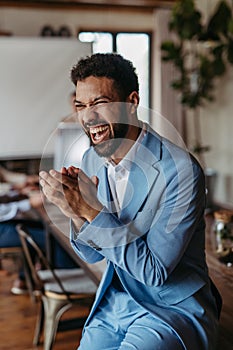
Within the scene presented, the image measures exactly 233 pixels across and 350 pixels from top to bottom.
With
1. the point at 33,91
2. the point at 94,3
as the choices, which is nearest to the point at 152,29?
the point at 94,3

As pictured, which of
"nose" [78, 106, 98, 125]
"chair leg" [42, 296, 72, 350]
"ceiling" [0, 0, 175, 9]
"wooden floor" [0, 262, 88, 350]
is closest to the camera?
"nose" [78, 106, 98, 125]

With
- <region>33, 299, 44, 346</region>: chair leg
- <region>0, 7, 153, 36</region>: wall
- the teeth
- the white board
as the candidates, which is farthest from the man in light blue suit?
<region>0, 7, 153, 36</region>: wall

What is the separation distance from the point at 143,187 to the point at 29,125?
464 cm

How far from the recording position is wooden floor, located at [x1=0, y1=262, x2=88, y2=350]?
2787 mm

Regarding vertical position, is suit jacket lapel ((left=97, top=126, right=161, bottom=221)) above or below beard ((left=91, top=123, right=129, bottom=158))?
below

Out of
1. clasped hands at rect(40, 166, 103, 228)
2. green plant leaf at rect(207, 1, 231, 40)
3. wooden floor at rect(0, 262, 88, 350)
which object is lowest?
wooden floor at rect(0, 262, 88, 350)

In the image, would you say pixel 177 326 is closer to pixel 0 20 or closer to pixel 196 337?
pixel 196 337

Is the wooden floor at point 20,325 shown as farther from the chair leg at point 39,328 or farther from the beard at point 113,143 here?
the beard at point 113,143

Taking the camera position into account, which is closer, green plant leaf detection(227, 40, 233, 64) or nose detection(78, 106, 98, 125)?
nose detection(78, 106, 98, 125)

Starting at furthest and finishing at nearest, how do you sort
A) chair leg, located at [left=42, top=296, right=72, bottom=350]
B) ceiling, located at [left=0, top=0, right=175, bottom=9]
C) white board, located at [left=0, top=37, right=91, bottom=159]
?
white board, located at [left=0, top=37, right=91, bottom=159] → ceiling, located at [left=0, top=0, right=175, bottom=9] → chair leg, located at [left=42, top=296, right=72, bottom=350]

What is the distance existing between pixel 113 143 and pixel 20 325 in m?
2.22

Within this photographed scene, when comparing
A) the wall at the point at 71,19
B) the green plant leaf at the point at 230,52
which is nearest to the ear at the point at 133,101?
the green plant leaf at the point at 230,52

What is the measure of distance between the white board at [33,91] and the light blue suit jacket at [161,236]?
449 centimetres

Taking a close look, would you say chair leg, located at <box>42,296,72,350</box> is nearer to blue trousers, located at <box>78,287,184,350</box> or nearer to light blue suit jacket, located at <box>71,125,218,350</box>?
blue trousers, located at <box>78,287,184,350</box>
